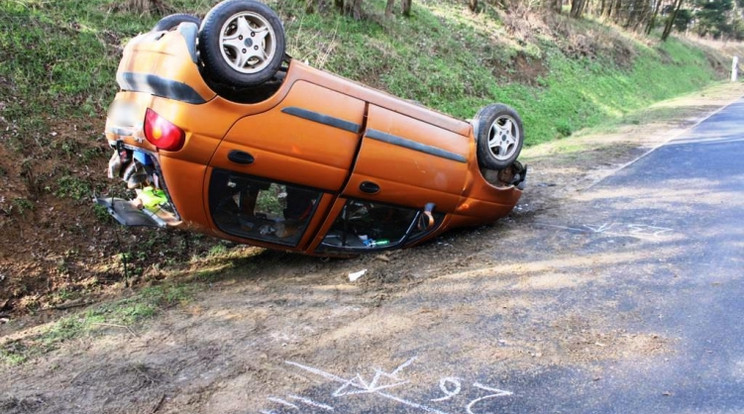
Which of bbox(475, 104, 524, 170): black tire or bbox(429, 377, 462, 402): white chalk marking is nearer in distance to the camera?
bbox(429, 377, 462, 402): white chalk marking

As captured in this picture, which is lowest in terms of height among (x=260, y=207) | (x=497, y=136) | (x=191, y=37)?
(x=260, y=207)

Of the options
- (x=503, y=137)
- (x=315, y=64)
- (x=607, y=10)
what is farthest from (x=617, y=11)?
(x=503, y=137)

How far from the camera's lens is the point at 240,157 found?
434cm

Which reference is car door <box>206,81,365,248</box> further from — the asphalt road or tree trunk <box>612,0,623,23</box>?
tree trunk <box>612,0,623,23</box>

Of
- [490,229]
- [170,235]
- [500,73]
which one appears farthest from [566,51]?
[170,235]

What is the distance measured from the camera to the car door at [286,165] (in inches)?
172

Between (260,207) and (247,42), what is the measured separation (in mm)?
1344

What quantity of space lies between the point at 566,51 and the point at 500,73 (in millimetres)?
7433

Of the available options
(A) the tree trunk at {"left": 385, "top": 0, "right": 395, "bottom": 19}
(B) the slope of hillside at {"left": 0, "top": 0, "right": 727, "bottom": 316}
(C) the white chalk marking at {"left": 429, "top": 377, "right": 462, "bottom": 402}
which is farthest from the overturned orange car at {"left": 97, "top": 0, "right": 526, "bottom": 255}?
(A) the tree trunk at {"left": 385, "top": 0, "right": 395, "bottom": 19}

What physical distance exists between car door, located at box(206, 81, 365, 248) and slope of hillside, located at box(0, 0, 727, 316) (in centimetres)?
147

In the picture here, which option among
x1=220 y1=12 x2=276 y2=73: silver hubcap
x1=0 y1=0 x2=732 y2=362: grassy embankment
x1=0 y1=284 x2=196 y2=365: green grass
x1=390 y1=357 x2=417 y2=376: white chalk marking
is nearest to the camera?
x1=390 y1=357 x2=417 y2=376: white chalk marking

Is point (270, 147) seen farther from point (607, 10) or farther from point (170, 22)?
point (607, 10)

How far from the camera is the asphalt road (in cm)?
321

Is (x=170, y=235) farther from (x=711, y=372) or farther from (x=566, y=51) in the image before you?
(x=566, y=51)
